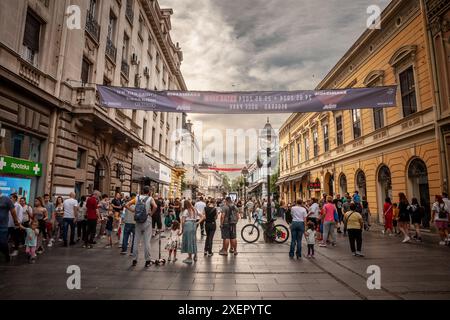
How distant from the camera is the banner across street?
9.28 meters

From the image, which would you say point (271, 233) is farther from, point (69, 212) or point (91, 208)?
point (69, 212)

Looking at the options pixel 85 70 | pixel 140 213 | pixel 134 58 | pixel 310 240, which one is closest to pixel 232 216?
pixel 310 240

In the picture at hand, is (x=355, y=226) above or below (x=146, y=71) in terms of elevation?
below

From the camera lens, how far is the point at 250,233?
11.7 meters

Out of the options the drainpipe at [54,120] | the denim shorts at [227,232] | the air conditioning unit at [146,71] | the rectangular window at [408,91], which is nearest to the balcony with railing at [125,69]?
the air conditioning unit at [146,71]

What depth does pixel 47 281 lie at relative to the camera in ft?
17.9

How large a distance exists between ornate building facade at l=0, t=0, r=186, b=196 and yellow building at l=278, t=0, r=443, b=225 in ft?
52.0

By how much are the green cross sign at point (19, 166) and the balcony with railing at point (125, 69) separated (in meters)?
10.2

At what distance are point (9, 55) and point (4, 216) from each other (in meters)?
5.80

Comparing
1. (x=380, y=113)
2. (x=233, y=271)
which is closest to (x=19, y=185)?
(x=233, y=271)

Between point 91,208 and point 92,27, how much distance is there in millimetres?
10489

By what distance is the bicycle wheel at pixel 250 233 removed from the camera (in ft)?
38.3

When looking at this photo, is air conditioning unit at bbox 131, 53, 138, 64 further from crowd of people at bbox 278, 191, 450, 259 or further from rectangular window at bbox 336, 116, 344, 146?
rectangular window at bbox 336, 116, 344, 146

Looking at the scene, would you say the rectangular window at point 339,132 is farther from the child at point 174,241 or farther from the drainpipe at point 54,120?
the drainpipe at point 54,120
